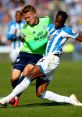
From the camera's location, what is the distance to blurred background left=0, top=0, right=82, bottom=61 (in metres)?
28.5

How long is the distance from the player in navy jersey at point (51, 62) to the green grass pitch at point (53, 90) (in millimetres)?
273

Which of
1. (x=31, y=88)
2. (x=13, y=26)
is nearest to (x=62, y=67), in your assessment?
(x=13, y=26)

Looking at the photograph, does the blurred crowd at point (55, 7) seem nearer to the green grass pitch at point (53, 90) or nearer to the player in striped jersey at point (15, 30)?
the green grass pitch at point (53, 90)

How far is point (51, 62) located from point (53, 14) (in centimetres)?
1787

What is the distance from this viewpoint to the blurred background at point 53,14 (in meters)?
28.5

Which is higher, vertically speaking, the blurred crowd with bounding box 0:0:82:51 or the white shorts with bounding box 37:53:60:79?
the white shorts with bounding box 37:53:60:79

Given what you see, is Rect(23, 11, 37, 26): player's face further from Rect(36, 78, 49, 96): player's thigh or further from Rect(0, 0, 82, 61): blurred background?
Rect(0, 0, 82, 61): blurred background

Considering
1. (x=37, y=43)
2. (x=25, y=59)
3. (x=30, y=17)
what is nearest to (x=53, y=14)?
(x=25, y=59)

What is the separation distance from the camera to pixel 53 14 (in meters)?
29.8

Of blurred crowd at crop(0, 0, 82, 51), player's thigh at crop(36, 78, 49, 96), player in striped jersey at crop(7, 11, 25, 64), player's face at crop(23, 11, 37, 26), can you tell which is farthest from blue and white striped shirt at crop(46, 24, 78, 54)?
blurred crowd at crop(0, 0, 82, 51)

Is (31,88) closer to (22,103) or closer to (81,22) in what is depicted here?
(22,103)

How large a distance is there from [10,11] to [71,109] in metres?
18.4

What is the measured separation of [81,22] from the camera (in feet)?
101

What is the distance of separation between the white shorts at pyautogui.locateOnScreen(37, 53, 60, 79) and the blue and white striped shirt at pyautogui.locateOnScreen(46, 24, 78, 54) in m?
0.14
